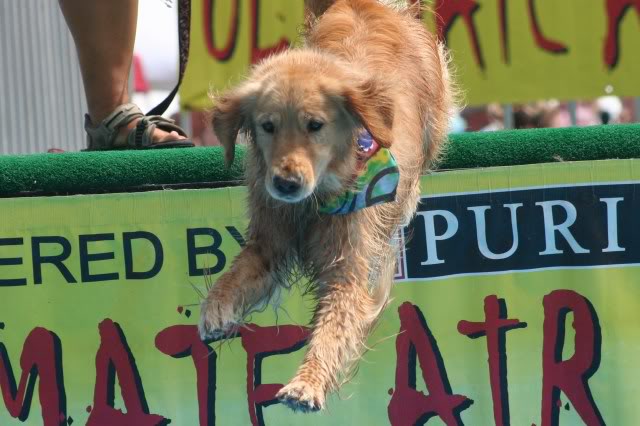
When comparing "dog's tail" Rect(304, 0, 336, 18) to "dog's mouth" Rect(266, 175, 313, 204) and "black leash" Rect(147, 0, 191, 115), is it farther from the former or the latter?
"dog's mouth" Rect(266, 175, 313, 204)

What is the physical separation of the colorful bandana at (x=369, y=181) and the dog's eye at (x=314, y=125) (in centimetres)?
24

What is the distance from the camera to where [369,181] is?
350 cm

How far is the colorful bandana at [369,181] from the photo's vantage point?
11.5 feet

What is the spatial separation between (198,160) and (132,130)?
46 centimetres

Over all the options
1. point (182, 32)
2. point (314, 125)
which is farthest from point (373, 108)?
point (182, 32)

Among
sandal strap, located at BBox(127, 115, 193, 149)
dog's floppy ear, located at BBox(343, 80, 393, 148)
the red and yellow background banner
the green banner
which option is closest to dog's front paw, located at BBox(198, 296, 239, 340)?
dog's floppy ear, located at BBox(343, 80, 393, 148)

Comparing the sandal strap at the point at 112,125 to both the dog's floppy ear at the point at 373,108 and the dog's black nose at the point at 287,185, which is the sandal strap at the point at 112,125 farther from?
the dog's black nose at the point at 287,185

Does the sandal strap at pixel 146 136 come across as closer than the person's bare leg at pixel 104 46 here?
No

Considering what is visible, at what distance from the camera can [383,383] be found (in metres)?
4.39

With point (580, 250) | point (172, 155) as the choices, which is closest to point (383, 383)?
point (580, 250)

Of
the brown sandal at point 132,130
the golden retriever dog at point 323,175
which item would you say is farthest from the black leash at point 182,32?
the golden retriever dog at point 323,175

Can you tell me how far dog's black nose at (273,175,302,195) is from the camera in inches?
124

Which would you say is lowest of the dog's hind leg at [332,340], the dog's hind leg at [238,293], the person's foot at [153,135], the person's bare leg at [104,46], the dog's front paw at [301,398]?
the dog's front paw at [301,398]

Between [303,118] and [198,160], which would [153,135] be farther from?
[303,118]
